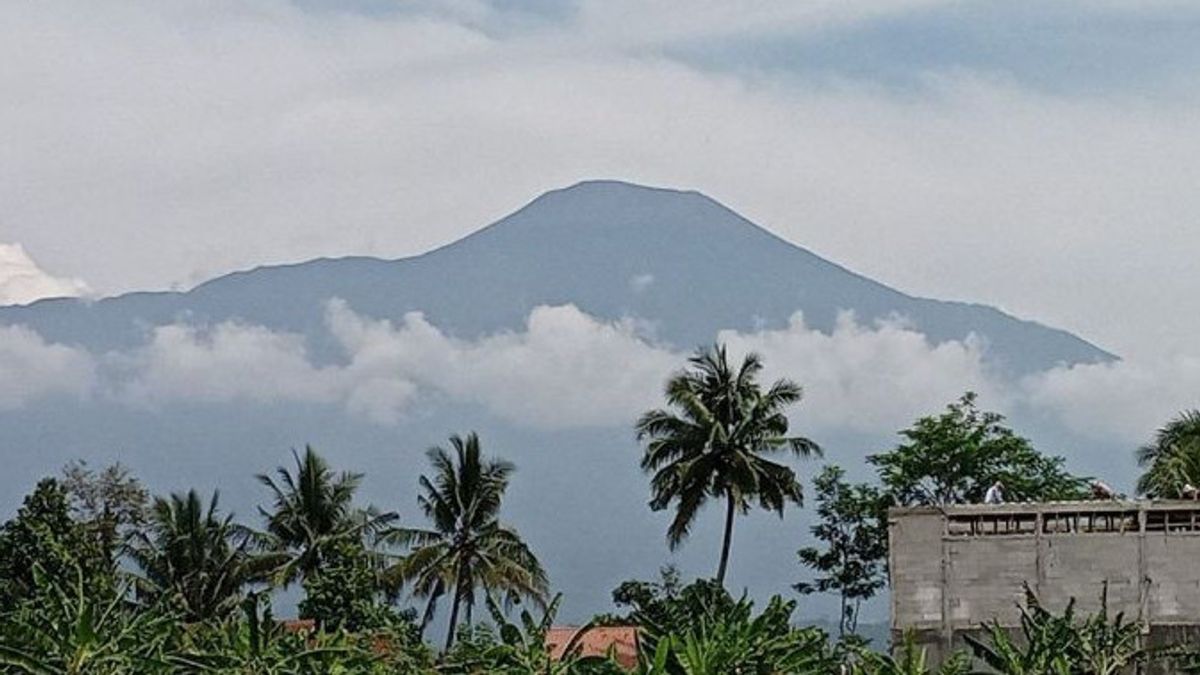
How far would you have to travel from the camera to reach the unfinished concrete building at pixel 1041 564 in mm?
34312

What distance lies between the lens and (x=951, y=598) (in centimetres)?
3484

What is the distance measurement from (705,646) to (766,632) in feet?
4.38

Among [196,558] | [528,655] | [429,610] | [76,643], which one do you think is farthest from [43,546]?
[528,655]

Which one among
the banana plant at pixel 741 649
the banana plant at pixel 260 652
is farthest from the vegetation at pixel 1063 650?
the banana plant at pixel 260 652

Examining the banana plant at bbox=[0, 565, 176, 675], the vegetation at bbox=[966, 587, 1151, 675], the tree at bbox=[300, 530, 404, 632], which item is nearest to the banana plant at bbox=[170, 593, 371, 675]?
the banana plant at bbox=[0, 565, 176, 675]

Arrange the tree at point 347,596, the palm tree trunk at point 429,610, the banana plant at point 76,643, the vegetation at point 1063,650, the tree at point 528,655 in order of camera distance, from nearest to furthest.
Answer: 1. the banana plant at point 76,643
2. the tree at point 528,655
3. the vegetation at point 1063,650
4. the tree at point 347,596
5. the palm tree trunk at point 429,610

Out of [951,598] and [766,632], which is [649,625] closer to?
[766,632]

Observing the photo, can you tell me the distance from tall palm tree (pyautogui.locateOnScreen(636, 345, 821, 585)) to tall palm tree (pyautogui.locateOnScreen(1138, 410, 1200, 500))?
7.93m

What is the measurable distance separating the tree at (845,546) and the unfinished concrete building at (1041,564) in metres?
20.6

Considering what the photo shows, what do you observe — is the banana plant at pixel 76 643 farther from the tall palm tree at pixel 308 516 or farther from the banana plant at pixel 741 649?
the tall palm tree at pixel 308 516

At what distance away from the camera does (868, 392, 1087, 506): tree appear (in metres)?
52.8

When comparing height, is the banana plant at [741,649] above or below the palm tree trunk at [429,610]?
below

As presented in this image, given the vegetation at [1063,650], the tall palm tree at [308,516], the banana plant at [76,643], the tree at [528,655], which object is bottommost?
the banana plant at [76,643]

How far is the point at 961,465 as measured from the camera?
5303cm
